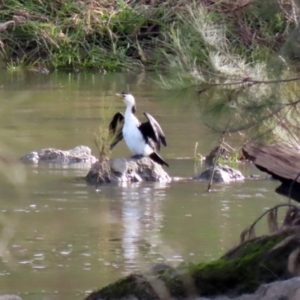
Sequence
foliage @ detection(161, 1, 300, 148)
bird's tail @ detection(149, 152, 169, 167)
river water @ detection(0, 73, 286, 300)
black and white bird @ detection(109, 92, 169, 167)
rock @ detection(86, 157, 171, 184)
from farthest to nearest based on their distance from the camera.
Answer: black and white bird @ detection(109, 92, 169, 167) < bird's tail @ detection(149, 152, 169, 167) < rock @ detection(86, 157, 171, 184) < river water @ detection(0, 73, 286, 300) < foliage @ detection(161, 1, 300, 148)

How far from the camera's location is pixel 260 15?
3986 mm

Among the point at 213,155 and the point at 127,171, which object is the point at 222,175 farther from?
the point at 213,155

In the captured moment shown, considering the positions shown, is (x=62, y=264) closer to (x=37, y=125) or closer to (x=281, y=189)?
(x=281, y=189)

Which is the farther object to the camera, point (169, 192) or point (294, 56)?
point (169, 192)

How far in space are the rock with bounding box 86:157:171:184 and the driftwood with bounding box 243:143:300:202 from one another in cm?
347

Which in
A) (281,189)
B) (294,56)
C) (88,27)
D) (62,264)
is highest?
(88,27)

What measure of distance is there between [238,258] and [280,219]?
7.53 feet

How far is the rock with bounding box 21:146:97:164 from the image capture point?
30.9 feet

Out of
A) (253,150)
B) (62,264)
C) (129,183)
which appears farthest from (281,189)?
(129,183)

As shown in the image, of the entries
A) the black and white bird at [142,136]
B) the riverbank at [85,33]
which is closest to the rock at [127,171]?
the black and white bird at [142,136]

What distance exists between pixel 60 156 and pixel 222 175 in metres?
1.78

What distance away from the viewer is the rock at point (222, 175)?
28.0ft

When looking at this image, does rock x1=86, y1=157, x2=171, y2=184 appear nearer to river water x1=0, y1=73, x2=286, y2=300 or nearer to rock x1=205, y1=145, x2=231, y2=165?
river water x1=0, y1=73, x2=286, y2=300

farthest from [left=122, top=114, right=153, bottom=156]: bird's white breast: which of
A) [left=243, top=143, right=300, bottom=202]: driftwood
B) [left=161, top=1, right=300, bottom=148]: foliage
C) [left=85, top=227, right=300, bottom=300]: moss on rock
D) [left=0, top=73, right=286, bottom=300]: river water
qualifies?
[left=85, top=227, right=300, bottom=300]: moss on rock
